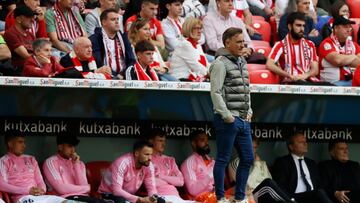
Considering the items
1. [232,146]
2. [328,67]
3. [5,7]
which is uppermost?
[5,7]

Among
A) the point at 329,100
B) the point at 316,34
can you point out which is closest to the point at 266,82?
the point at 329,100

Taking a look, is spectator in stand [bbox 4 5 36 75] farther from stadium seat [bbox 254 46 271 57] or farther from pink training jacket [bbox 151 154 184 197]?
stadium seat [bbox 254 46 271 57]

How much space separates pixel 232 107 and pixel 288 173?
2.94m

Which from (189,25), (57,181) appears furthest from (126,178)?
(189,25)

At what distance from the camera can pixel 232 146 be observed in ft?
42.6

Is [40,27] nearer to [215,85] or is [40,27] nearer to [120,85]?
[120,85]

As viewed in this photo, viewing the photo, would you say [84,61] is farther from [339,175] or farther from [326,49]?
[339,175]

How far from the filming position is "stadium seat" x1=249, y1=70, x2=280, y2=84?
15438 mm

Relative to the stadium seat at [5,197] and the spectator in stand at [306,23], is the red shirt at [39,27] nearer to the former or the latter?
the stadium seat at [5,197]

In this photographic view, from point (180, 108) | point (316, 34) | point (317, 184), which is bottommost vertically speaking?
point (317, 184)

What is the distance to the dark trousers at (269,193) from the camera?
582 inches

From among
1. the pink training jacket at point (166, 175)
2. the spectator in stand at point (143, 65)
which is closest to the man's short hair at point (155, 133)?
the pink training jacket at point (166, 175)

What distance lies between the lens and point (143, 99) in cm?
1480

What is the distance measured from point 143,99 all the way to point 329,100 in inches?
89.0
